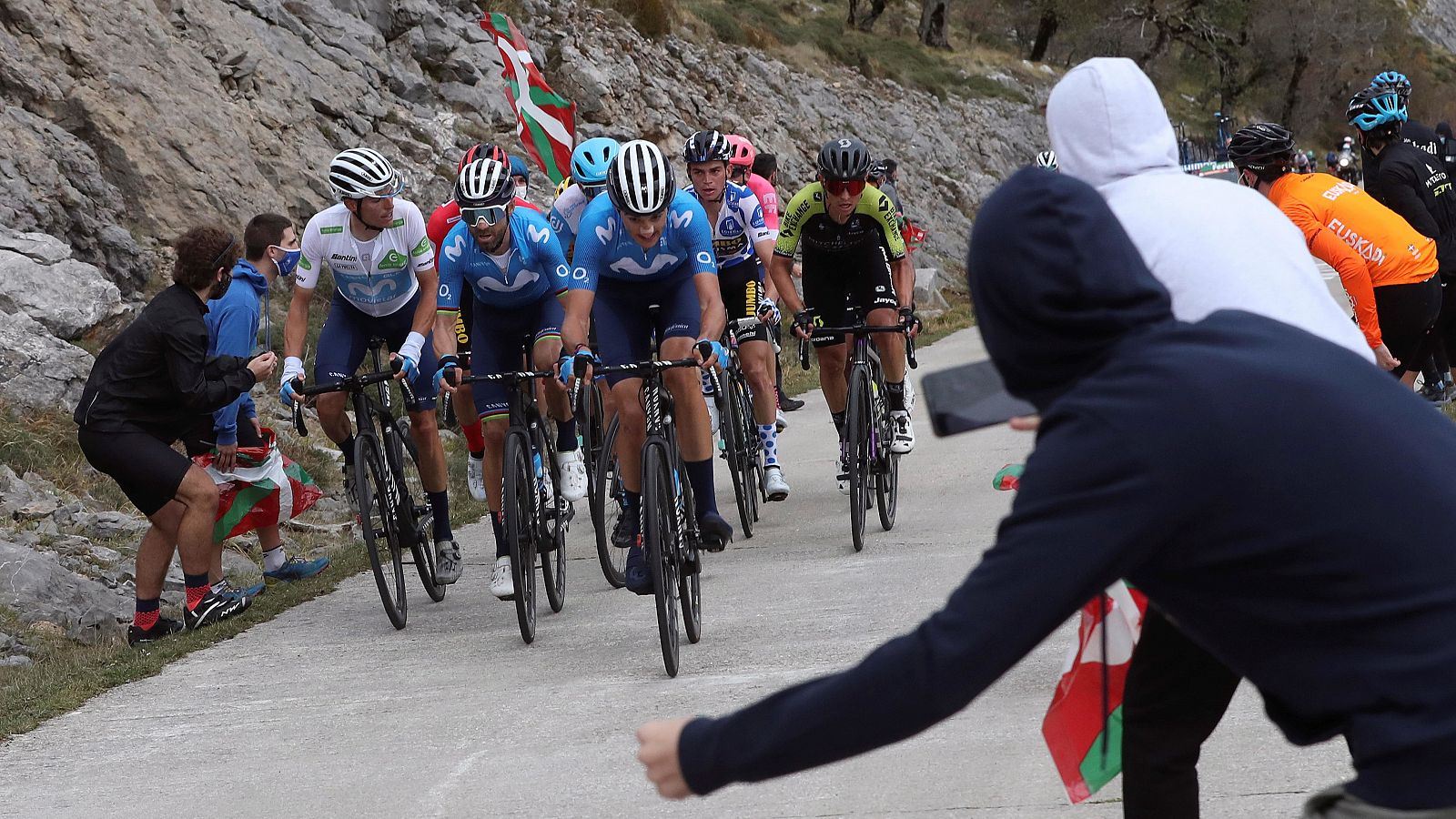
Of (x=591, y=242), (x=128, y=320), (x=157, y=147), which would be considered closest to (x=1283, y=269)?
(x=591, y=242)

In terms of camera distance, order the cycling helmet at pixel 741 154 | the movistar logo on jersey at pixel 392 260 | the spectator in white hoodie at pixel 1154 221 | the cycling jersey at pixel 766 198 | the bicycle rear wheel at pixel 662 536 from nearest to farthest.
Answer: the spectator in white hoodie at pixel 1154 221, the bicycle rear wheel at pixel 662 536, the movistar logo on jersey at pixel 392 260, the cycling jersey at pixel 766 198, the cycling helmet at pixel 741 154

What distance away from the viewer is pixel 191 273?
319 inches

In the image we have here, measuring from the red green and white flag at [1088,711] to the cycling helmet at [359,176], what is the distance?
5.60m

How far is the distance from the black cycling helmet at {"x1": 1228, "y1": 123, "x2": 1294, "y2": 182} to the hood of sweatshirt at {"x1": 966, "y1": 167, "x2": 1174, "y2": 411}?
20.6 feet

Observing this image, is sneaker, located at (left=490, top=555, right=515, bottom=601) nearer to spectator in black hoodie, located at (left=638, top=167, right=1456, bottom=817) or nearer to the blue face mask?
the blue face mask

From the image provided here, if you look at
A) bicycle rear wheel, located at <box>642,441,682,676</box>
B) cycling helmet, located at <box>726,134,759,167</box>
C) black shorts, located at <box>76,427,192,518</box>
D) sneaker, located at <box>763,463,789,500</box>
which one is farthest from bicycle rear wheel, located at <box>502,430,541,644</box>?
cycling helmet, located at <box>726,134,759,167</box>

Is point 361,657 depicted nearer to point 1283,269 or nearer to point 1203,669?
point 1203,669

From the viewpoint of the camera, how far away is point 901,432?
31.2 ft

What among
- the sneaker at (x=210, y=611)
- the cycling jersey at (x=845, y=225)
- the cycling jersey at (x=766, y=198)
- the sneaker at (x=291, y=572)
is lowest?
the sneaker at (x=291, y=572)

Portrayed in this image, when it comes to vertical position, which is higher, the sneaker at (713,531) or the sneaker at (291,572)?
the sneaker at (713,531)

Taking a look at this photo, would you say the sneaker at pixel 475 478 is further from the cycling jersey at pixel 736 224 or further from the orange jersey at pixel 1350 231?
the orange jersey at pixel 1350 231

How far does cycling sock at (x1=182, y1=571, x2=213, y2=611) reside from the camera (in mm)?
8391

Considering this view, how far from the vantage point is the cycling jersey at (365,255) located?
848 cm

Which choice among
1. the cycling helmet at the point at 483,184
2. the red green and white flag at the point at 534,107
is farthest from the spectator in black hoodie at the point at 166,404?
the red green and white flag at the point at 534,107
